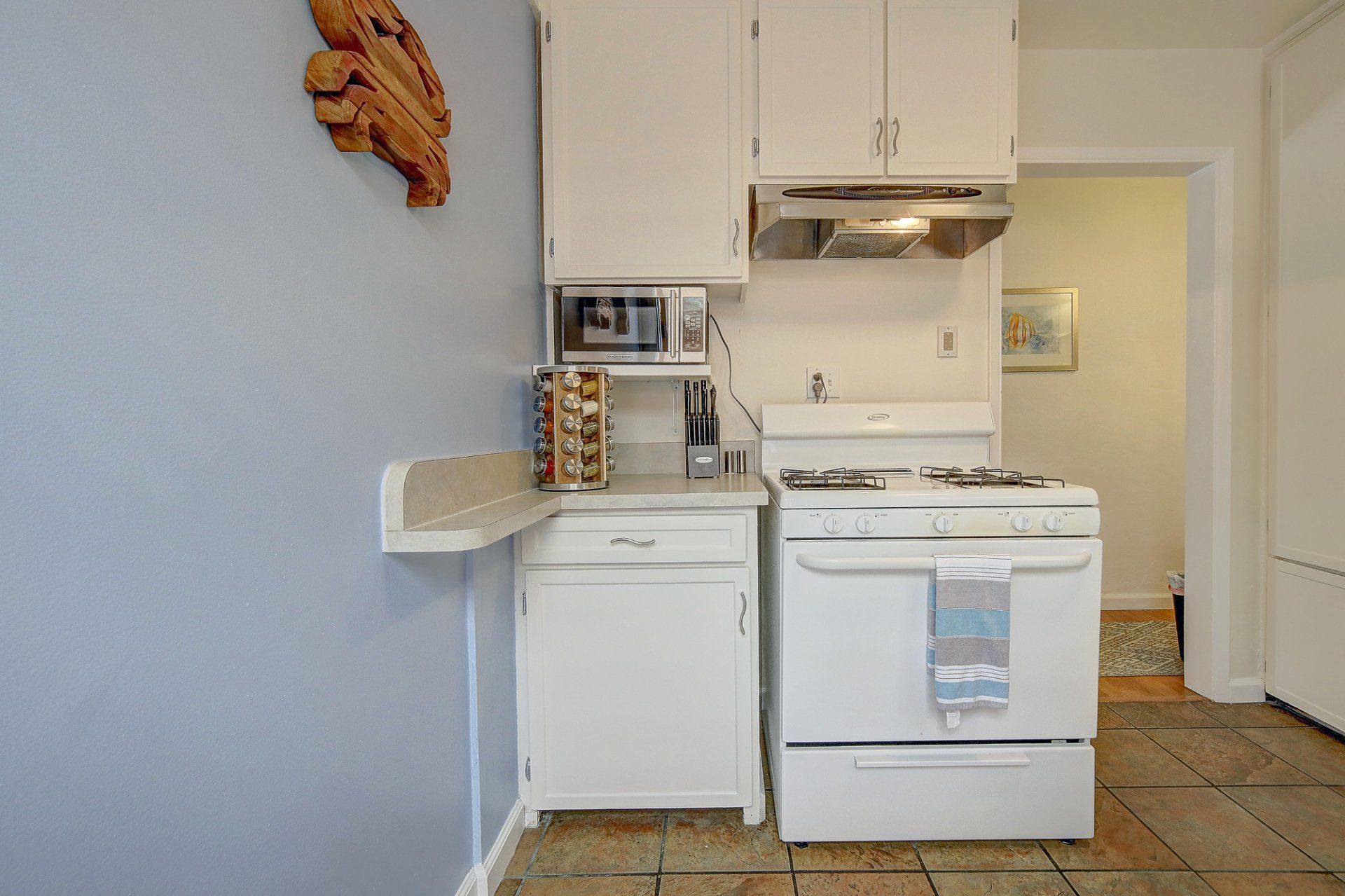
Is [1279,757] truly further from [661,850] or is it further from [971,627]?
[661,850]

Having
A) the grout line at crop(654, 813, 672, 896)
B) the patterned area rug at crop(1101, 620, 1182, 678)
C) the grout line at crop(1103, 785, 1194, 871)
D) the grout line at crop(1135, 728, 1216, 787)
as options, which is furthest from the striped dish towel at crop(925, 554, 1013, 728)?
the patterned area rug at crop(1101, 620, 1182, 678)

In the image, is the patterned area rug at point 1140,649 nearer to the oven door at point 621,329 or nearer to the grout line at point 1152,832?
the grout line at point 1152,832

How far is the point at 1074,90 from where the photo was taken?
2293 millimetres

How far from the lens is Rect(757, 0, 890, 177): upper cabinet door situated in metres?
1.87

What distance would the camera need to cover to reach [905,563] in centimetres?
150

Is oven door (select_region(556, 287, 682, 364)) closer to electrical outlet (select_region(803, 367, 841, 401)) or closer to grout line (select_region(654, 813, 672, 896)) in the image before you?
electrical outlet (select_region(803, 367, 841, 401))

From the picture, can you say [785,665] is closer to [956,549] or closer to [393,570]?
[956,549]

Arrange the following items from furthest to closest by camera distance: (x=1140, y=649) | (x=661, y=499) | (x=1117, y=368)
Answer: (x=1117, y=368)
(x=1140, y=649)
(x=661, y=499)

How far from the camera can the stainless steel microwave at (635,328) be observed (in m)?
1.95

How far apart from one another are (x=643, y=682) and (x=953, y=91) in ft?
6.47

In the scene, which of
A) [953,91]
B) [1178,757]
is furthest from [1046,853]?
[953,91]

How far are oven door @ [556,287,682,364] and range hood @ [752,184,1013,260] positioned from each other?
0.42 metres

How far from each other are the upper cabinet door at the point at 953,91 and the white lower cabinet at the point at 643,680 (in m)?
1.40

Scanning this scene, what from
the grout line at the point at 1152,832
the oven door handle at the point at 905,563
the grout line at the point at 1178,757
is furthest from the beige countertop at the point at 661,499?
the grout line at the point at 1178,757
